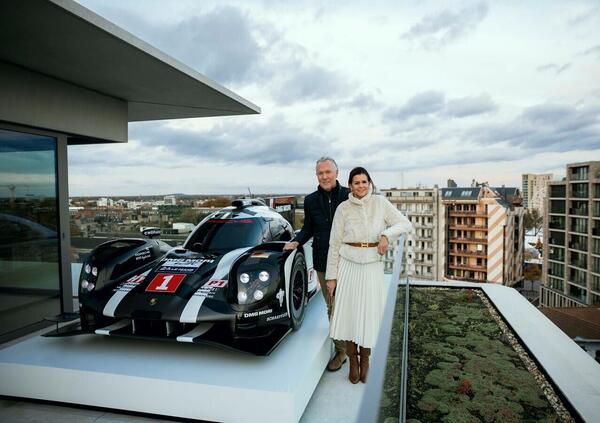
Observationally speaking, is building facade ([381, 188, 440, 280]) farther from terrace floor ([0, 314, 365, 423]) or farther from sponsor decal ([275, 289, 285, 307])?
terrace floor ([0, 314, 365, 423])

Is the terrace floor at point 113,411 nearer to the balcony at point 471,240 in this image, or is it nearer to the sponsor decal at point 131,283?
the sponsor decal at point 131,283

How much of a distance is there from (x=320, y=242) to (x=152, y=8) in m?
3.99

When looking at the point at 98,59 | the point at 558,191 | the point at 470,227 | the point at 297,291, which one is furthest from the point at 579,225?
the point at 98,59

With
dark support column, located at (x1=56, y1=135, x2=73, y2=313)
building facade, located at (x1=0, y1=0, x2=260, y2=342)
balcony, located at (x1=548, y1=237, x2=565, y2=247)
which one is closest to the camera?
building facade, located at (x1=0, y1=0, x2=260, y2=342)

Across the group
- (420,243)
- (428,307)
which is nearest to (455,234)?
(420,243)

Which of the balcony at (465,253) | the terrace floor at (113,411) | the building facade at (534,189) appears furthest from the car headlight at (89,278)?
the building facade at (534,189)

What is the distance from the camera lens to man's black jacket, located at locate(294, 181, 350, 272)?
3.34m

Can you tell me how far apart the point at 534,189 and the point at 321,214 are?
143 metres

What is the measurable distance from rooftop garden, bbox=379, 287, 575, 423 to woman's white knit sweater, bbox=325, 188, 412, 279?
41cm

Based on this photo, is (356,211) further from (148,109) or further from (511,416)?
(148,109)

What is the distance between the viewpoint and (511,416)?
286 centimetres

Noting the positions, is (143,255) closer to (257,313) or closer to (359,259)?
(257,313)

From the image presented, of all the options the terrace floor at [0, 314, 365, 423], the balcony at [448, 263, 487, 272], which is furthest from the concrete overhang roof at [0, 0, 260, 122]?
the balcony at [448, 263, 487, 272]

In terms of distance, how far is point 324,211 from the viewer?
11.0 feet
